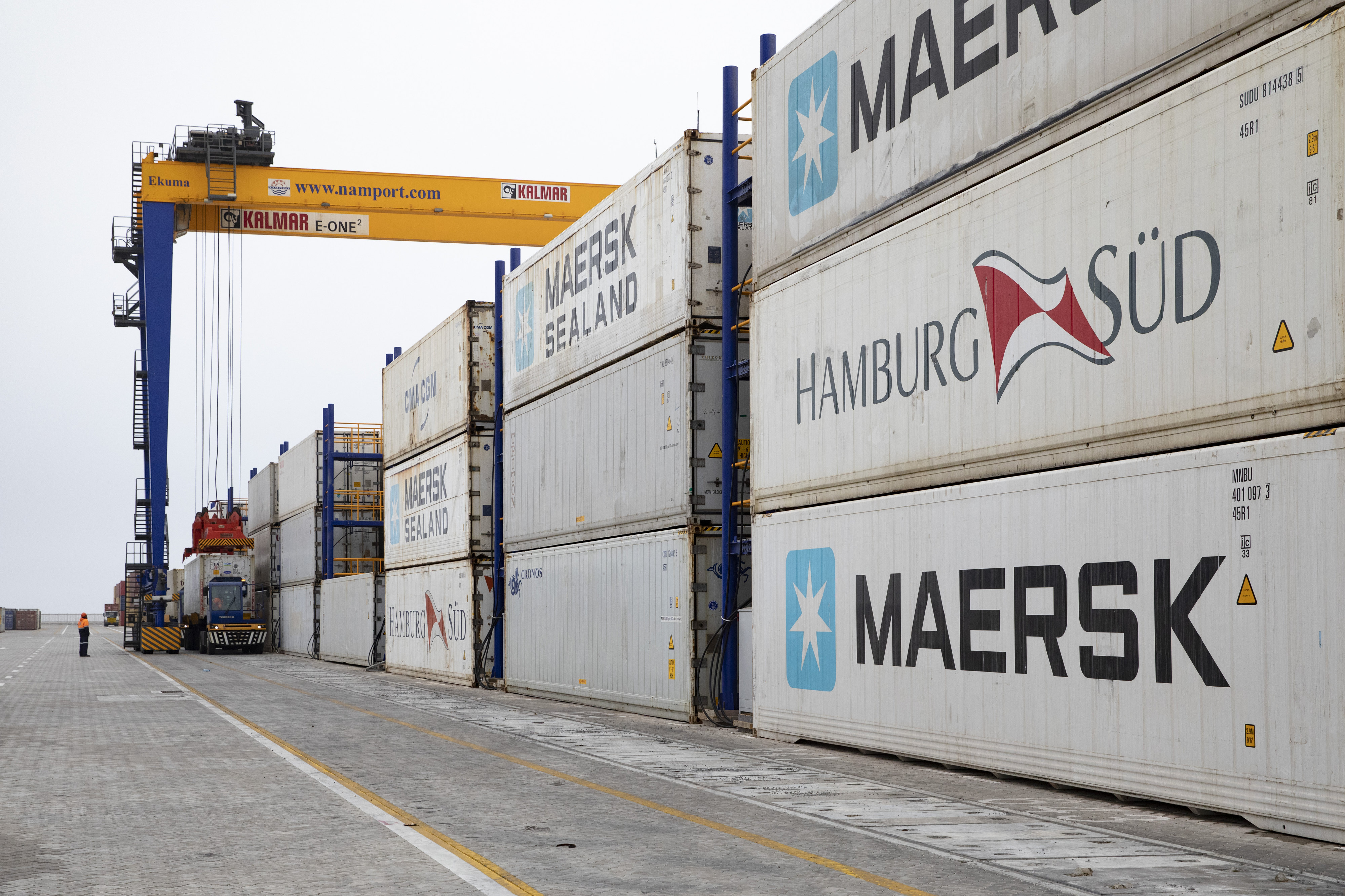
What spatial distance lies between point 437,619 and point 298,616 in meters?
21.2

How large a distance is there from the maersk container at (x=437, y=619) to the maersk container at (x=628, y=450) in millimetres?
3002

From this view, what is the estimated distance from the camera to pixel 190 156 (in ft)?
109

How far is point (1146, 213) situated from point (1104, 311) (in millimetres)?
858

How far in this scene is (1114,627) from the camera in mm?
10172

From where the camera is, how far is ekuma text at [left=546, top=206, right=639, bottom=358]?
20.2 metres

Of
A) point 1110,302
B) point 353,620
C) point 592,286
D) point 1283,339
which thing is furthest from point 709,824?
point 353,620

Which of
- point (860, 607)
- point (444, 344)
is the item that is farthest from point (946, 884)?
point (444, 344)

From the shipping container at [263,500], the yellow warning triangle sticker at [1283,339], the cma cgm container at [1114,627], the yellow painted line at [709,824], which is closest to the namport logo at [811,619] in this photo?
the cma cgm container at [1114,627]

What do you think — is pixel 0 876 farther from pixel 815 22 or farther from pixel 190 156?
pixel 190 156

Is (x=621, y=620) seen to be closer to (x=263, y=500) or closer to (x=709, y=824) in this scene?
(x=709, y=824)

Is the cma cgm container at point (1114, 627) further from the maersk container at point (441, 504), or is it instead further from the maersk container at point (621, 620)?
the maersk container at point (441, 504)

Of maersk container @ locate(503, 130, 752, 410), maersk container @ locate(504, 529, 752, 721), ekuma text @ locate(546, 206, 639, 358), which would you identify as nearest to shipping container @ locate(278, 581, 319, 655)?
maersk container @ locate(504, 529, 752, 721)

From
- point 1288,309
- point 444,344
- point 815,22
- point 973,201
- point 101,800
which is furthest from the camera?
point 444,344

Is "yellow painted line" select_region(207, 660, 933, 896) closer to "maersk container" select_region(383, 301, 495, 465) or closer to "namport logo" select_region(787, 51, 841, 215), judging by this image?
"namport logo" select_region(787, 51, 841, 215)
